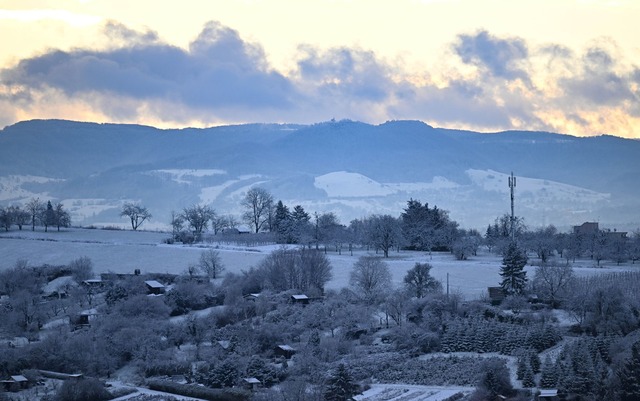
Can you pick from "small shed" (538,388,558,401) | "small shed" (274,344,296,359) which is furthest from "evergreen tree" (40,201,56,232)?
"small shed" (538,388,558,401)

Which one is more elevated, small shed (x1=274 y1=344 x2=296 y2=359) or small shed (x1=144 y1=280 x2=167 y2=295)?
small shed (x1=144 y1=280 x2=167 y2=295)

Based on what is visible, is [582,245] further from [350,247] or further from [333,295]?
[333,295]

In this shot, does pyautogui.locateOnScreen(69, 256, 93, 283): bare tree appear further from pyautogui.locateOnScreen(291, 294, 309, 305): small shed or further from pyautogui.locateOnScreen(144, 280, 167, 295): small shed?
pyautogui.locateOnScreen(291, 294, 309, 305): small shed

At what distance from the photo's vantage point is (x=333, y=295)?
62656 mm

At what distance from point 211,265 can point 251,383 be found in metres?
31.6

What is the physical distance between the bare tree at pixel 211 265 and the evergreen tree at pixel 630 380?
39898 mm

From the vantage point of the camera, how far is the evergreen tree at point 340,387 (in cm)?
3981

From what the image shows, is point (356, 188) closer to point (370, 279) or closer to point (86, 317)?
point (370, 279)

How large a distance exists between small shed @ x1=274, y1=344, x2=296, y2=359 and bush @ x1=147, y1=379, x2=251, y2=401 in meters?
5.95

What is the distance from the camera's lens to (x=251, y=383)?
43.6 meters

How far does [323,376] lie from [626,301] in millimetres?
17176

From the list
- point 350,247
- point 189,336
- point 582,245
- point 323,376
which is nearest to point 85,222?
point 350,247

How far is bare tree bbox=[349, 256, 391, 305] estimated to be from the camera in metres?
62.8

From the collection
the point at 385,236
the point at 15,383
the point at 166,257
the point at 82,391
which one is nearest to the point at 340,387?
the point at 82,391
